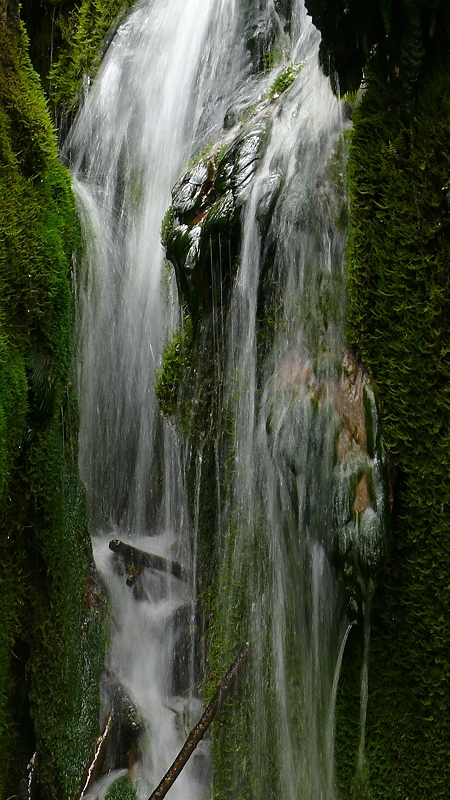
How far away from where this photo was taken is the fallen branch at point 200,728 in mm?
2732

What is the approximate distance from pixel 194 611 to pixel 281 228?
2003mm

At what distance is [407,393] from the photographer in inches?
107

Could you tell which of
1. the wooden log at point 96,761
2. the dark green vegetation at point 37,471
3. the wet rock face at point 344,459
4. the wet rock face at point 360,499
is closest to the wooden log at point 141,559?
the dark green vegetation at point 37,471

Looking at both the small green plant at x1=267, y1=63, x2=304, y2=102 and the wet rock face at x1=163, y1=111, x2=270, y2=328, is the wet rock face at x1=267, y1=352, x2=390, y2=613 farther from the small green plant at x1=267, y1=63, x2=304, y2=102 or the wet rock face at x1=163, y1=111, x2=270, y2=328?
the small green plant at x1=267, y1=63, x2=304, y2=102

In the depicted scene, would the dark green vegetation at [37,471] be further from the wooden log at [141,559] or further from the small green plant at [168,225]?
the wooden log at [141,559]

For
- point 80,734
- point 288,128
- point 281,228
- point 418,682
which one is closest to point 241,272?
point 281,228

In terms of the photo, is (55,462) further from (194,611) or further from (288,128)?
(288,128)

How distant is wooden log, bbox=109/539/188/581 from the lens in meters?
4.24

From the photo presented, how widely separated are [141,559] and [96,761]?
1.07m

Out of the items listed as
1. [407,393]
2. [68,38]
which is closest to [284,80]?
[407,393]

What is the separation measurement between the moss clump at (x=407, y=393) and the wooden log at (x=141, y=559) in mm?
1578

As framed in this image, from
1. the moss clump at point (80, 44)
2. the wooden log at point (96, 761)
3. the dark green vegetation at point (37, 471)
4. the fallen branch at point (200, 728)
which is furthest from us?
the moss clump at point (80, 44)

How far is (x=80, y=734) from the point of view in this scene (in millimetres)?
3520

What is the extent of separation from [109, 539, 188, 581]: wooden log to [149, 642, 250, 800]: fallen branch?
42.5 inches
